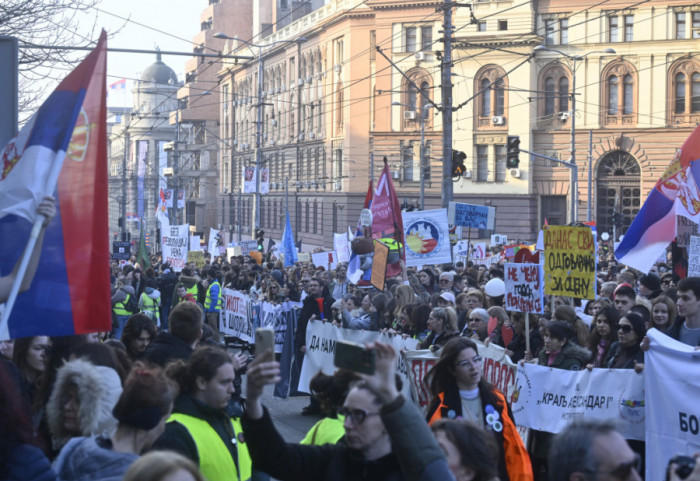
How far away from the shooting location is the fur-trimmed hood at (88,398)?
175 inches

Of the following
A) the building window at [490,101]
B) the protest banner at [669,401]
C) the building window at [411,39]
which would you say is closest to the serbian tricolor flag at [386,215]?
the protest banner at [669,401]

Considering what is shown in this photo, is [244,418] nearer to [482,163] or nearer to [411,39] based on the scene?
[482,163]

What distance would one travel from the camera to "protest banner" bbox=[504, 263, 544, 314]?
10.6 meters

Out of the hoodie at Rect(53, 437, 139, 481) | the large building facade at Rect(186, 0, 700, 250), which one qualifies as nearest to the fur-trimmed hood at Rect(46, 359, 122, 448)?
the hoodie at Rect(53, 437, 139, 481)

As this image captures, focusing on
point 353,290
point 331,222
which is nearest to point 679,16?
point 331,222

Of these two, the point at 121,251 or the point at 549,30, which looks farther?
the point at 549,30

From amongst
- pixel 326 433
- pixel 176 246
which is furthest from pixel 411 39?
pixel 326 433

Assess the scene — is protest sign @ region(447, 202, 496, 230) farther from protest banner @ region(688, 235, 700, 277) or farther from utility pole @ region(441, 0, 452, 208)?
protest banner @ region(688, 235, 700, 277)

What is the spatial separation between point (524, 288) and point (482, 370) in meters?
2.12

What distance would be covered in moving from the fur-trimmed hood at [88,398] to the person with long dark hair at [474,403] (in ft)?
6.68

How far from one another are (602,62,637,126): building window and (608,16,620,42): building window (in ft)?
4.11

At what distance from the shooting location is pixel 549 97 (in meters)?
56.1

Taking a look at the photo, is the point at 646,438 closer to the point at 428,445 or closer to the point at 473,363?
the point at 473,363

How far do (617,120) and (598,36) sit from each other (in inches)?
169
